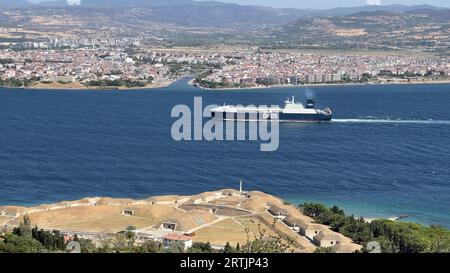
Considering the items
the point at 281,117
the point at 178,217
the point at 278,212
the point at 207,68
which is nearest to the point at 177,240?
the point at 178,217

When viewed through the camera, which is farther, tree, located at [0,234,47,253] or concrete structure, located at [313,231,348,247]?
concrete structure, located at [313,231,348,247]

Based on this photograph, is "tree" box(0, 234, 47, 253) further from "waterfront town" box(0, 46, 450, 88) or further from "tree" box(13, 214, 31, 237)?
"waterfront town" box(0, 46, 450, 88)

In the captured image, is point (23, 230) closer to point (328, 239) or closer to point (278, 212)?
point (328, 239)

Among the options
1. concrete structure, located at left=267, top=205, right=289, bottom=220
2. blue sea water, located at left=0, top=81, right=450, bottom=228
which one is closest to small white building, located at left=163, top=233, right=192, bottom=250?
concrete structure, located at left=267, top=205, right=289, bottom=220

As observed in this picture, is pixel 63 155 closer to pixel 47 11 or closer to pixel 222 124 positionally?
pixel 222 124

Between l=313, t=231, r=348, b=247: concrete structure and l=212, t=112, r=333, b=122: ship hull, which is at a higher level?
l=313, t=231, r=348, b=247: concrete structure
